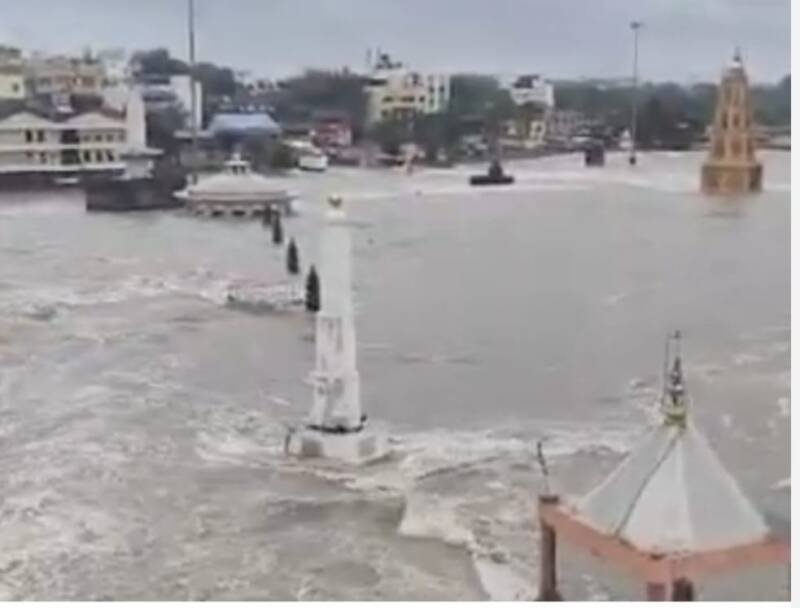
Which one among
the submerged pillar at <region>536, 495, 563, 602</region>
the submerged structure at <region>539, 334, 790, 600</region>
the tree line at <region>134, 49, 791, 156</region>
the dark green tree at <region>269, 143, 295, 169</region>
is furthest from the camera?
the dark green tree at <region>269, 143, 295, 169</region>

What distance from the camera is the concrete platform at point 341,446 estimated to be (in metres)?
3.44

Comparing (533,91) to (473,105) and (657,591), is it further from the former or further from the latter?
(657,591)

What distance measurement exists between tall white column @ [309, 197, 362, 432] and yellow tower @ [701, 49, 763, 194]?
791mm

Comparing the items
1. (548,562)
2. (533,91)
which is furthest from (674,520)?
(533,91)

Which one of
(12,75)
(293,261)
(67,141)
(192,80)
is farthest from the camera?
(67,141)

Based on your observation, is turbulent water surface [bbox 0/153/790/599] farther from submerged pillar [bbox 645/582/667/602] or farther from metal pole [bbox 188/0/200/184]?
metal pole [bbox 188/0/200/184]

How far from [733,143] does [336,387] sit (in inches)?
44.5

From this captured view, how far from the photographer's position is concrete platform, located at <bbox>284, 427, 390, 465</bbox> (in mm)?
3439

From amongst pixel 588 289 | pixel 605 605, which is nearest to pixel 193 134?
pixel 588 289

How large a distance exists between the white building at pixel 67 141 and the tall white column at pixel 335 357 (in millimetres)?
3178

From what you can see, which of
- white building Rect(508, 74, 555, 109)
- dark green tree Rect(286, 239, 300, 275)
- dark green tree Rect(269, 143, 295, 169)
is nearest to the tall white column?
white building Rect(508, 74, 555, 109)

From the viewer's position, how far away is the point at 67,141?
8.38 meters

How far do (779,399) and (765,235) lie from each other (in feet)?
4.98

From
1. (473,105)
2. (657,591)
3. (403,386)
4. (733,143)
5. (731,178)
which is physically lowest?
(403,386)
